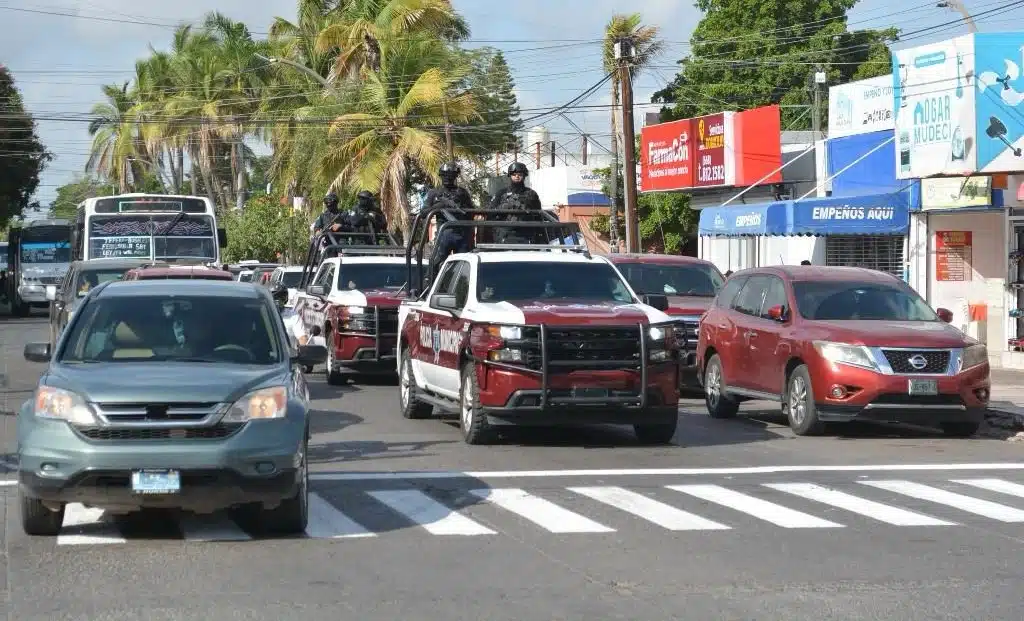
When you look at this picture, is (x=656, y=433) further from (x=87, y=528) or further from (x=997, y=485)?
(x=87, y=528)

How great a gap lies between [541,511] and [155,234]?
2057 centimetres

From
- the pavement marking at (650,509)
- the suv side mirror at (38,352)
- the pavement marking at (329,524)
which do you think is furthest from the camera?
the suv side mirror at (38,352)

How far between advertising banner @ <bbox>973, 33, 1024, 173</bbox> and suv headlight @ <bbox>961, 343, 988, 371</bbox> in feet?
26.1

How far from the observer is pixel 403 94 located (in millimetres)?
40688

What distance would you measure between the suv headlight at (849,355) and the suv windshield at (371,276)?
856 cm

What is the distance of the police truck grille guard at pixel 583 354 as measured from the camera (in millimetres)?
14203

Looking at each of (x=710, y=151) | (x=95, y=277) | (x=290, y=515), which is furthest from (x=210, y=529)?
(x=710, y=151)

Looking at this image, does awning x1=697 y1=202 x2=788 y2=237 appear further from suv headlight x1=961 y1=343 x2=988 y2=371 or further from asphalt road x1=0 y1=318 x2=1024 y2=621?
asphalt road x1=0 y1=318 x2=1024 y2=621

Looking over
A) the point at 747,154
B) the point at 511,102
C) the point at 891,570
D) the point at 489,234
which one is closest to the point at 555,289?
the point at 489,234

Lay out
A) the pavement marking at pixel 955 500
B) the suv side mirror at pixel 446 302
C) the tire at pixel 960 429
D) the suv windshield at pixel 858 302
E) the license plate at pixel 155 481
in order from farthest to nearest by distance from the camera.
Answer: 1. the suv windshield at pixel 858 302
2. the tire at pixel 960 429
3. the suv side mirror at pixel 446 302
4. the pavement marking at pixel 955 500
5. the license plate at pixel 155 481

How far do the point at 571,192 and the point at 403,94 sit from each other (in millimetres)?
17368

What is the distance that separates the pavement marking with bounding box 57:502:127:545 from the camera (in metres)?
9.48

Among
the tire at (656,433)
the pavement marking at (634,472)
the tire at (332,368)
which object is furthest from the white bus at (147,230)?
the pavement marking at (634,472)

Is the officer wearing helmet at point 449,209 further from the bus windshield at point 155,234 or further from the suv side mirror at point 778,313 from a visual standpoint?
the bus windshield at point 155,234
